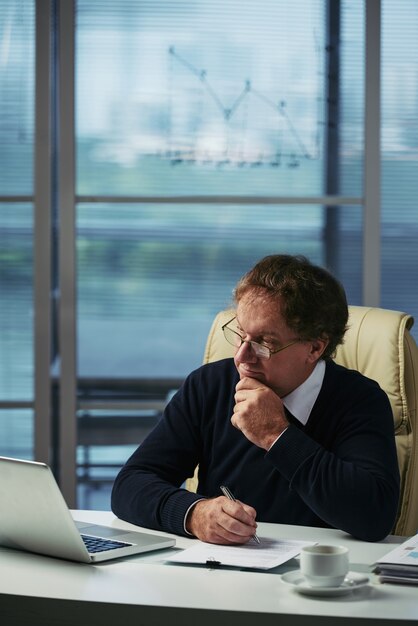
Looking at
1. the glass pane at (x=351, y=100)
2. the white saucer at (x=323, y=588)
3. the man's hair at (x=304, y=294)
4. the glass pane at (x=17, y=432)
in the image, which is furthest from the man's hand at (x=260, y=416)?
the glass pane at (x=17, y=432)

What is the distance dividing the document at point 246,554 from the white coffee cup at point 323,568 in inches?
5.0

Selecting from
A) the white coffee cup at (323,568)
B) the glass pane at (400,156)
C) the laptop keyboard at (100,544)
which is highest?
the glass pane at (400,156)

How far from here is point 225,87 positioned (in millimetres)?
3898

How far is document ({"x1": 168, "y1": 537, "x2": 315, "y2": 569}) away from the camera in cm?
163

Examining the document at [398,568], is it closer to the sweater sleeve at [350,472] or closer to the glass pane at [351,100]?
the sweater sleeve at [350,472]

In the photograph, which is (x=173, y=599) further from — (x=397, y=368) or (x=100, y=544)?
(x=397, y=368)

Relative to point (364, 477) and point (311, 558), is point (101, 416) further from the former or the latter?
point (311, 558)

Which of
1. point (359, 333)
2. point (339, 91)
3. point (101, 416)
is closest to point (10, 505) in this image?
point (359, 333)

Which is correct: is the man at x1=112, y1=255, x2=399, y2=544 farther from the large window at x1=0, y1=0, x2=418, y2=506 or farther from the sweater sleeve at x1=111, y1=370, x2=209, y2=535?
the large window at x1=0, y1=0, x2=418, y2=506

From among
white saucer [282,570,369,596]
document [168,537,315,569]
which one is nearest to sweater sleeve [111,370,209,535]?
document [168,537,315,569]

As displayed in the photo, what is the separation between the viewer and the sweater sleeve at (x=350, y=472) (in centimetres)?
188

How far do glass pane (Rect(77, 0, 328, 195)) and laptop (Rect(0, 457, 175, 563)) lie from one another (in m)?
2.37

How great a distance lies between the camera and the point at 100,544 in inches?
69.2

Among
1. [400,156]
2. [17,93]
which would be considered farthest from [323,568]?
[17,93]
